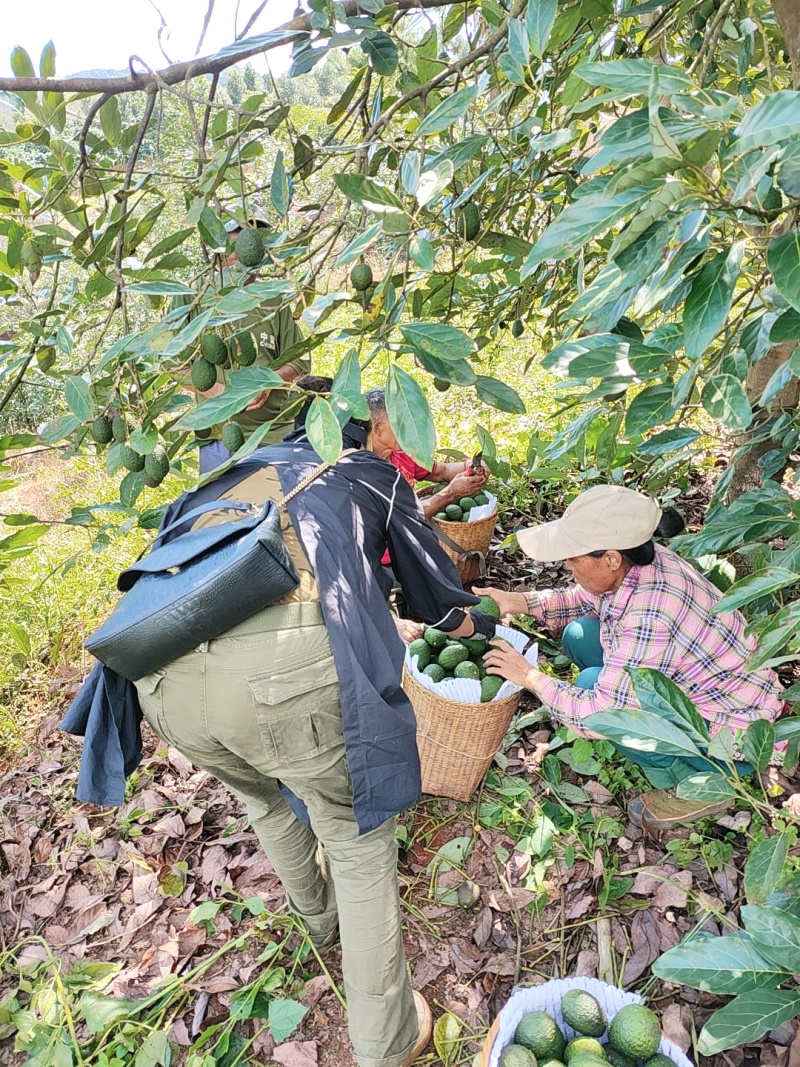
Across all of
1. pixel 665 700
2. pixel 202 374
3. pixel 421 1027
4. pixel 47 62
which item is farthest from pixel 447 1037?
pixel 47 62

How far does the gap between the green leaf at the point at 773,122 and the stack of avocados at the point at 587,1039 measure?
164cm

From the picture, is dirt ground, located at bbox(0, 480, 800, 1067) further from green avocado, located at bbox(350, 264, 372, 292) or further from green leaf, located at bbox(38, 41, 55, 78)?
green leaf, located at bbox(38, 41, 55, 78)

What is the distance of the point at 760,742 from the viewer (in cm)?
119

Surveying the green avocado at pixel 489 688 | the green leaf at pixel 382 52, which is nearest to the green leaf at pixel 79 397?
the green leaf at pixel 382 52

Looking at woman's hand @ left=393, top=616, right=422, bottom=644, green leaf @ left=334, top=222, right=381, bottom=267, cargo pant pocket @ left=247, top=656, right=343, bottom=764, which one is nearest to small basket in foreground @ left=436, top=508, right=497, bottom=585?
woman's hand @ left=393, top=616, right=422, bottom=644

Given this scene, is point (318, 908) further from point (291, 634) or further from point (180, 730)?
point (291, 634)

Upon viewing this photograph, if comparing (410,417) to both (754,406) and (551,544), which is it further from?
(754,406)

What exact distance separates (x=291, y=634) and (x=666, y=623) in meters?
1.01

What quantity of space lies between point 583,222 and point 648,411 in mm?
502

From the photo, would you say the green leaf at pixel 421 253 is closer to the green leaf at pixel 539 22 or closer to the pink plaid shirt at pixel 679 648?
the green leaf at pixel 539 22

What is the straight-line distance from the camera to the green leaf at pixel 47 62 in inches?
46.2

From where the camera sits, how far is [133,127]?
1.44 m

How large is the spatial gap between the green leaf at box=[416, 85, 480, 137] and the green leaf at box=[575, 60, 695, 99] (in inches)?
11.8

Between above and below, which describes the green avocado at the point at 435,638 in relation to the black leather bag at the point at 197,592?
below
